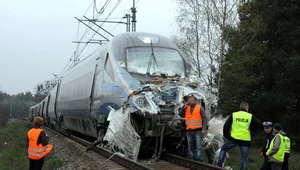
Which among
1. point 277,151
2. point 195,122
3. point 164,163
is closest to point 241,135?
point 277,151

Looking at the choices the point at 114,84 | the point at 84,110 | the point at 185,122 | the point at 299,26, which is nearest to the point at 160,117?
the point at 185,122

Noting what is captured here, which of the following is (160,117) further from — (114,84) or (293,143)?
(293,143)

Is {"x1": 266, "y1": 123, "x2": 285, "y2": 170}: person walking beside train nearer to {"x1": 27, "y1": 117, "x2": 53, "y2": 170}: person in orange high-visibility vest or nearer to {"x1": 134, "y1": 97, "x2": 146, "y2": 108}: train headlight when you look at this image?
{"x1": 134, "y1": 97, "x2": 146, "y2": 108}: train headlight

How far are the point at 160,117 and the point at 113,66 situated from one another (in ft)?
7.59

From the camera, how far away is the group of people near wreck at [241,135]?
7352mm

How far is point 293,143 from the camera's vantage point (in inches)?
813

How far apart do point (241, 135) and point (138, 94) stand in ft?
8.09

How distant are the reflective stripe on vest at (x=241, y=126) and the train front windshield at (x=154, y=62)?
277cm

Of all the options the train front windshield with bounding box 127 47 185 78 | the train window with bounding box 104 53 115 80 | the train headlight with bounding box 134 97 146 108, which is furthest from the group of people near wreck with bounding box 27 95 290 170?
the train window with bounding box 104 53 115 80

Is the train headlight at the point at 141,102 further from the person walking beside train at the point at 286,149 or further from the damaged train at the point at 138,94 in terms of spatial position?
the person walking beside train at the point at 286,149

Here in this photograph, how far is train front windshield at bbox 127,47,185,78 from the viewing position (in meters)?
10.2

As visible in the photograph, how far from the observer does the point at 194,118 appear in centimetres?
857

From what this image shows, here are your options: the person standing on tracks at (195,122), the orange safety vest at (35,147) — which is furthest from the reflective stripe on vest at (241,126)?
the orange safety vest at (35,147)

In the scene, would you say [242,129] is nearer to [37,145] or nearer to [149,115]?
[149,115]
